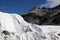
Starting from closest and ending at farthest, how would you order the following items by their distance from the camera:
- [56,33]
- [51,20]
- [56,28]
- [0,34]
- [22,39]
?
[0,34] < [22,39] < [56,33] < [56,28] < [51,20]

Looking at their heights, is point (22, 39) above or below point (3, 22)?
below

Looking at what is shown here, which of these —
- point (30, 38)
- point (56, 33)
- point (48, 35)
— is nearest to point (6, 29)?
point (30, 38)

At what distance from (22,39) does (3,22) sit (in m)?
1.32

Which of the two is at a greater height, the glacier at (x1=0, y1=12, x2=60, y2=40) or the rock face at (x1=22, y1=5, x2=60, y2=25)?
the rock face at (x1=22, y1=5, x2=60, y2=25)

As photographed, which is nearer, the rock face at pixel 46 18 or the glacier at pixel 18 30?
the glacier at pixel 18 30

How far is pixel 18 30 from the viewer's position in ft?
35.7

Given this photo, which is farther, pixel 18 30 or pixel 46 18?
pixel 46 18

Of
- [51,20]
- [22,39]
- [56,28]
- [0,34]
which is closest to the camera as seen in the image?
[0,34]

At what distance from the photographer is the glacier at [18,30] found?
33.5 feet

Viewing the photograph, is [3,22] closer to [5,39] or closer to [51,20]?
[5,39]

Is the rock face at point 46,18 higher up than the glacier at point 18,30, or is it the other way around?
the rock face at point 46,18

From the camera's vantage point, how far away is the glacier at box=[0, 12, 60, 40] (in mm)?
10211

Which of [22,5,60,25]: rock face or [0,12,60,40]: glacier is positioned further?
[22,5,60,25]: rock face

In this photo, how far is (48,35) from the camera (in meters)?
11.7
